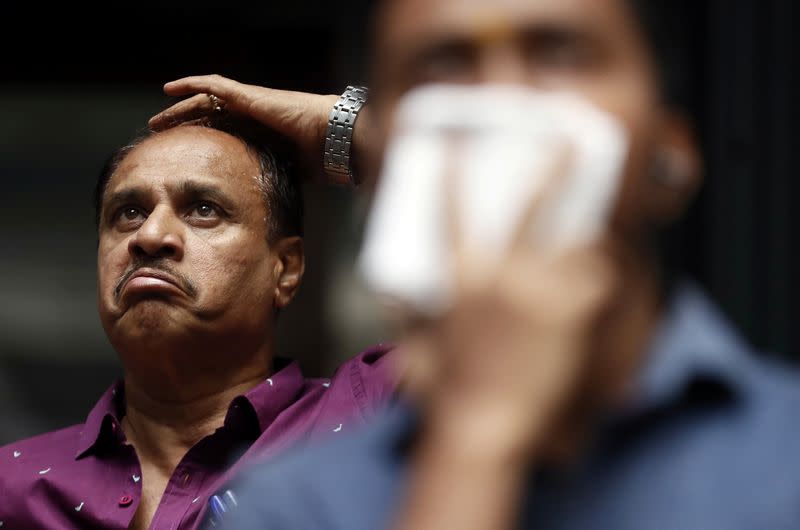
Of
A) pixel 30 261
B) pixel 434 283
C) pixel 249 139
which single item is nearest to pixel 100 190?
pixel 249 139

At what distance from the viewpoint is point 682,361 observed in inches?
32.4

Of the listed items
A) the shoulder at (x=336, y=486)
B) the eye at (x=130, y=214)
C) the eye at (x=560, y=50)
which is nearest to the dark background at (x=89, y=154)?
the eye at (x=130, y=214)

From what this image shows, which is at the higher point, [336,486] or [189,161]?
[336,486]

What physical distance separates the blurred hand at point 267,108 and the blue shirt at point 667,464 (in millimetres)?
1198

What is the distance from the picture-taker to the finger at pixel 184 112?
82.9 inches

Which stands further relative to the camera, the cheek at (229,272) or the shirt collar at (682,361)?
the cheek at (229,272)

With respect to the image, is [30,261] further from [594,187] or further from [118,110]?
[594,187]

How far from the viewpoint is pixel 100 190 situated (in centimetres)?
217

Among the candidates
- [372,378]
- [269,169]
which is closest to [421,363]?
[372,378]

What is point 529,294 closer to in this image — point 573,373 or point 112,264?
point 573,373

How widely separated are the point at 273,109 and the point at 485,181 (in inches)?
53.0

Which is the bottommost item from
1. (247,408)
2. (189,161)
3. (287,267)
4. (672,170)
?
(247,408)

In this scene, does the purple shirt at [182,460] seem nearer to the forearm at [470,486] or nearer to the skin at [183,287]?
the skin at [183,287]

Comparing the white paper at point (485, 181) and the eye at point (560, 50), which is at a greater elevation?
the eye at point (560, 50)
